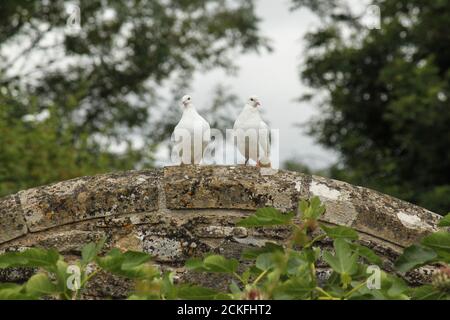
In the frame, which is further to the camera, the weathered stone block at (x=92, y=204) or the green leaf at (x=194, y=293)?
the weathered stone block at (x=92, y=204)

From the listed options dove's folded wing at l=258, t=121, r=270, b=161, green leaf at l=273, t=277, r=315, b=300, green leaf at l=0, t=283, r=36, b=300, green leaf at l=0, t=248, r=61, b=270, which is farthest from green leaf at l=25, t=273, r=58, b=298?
dove's folded wing at l=258, t=121, r=270, b=161

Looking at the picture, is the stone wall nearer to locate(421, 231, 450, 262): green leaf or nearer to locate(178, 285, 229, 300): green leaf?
locate(421, 231, 450, 262): green leaf

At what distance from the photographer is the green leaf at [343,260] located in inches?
155

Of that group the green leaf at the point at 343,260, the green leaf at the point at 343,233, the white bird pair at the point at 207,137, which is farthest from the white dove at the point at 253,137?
the green leaf at the point at 343,260

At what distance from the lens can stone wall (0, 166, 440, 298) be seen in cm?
512

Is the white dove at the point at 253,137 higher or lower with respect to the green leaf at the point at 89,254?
higher

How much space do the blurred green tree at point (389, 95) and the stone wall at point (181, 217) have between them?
11608mm

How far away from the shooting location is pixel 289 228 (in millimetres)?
5098

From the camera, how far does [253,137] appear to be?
5.80 m

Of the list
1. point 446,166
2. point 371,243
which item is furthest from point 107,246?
point 446,166

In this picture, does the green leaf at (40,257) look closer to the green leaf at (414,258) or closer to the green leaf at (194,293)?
the green leaf at (194,293)

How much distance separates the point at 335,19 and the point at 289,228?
18.0 metres

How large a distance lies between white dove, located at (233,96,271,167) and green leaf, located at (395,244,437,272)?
1.60m
